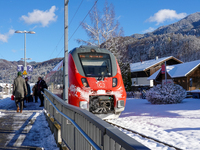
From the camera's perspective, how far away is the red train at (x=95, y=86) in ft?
30.4

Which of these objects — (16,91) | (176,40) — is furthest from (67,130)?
(176,40)

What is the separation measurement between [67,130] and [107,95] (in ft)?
16.5

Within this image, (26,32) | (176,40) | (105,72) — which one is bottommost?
(105,72)

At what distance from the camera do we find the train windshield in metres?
9.84

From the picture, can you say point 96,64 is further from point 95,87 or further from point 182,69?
point 182,69

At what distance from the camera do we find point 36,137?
611 cm

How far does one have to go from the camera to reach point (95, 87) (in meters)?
9.38

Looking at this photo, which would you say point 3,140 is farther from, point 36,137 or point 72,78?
point 72,78

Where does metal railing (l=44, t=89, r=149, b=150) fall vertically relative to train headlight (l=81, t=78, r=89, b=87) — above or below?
below

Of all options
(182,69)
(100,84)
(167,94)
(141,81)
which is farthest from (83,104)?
(141,81)

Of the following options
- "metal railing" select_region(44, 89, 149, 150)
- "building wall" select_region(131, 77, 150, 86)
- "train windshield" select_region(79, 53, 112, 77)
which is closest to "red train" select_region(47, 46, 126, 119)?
"train windshield" select_region(79, 53, 112, 77)

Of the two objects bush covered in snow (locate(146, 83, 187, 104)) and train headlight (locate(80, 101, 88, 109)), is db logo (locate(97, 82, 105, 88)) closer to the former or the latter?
train headlight (locate(80, 101, 88, 109))

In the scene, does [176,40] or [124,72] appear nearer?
[124,72]

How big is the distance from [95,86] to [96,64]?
1184mm
